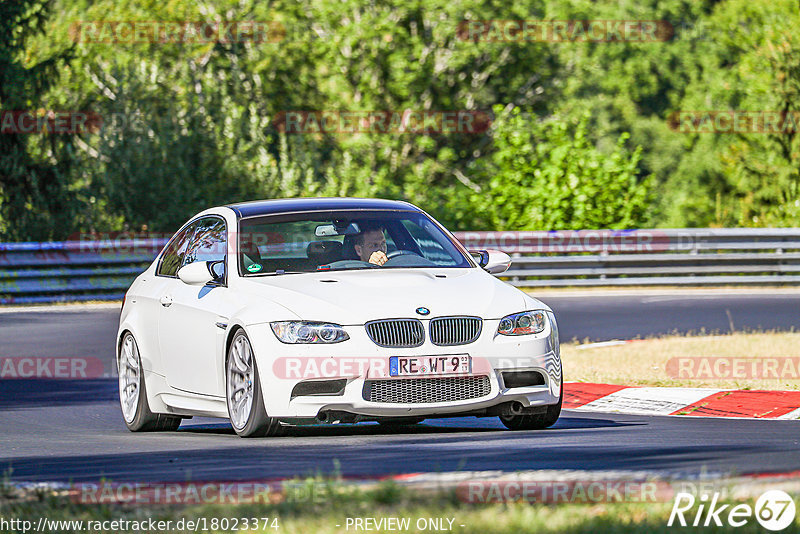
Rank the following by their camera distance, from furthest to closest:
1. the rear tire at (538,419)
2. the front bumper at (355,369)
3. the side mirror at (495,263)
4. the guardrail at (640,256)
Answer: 1. the guardrail at (640,256)
2. the side mirror at (495,263)
3. the rear tire at (538,419)
4. the front bumper at (355,369)

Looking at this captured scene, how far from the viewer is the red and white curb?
37.3 ft

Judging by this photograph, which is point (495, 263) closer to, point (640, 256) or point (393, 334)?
point (393, 334)

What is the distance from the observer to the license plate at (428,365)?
9.38 meters

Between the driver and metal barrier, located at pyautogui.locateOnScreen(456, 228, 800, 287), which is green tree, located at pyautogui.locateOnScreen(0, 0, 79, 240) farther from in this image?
the driver

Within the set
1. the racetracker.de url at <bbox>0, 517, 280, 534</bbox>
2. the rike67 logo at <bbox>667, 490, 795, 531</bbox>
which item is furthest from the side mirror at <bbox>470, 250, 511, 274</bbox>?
the racetracker.de url at <bbox>0, 517, 280, 534</bbox>

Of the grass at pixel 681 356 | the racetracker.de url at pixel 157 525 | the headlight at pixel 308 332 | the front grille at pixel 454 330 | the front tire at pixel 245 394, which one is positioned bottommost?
the grass at pixel 681 356

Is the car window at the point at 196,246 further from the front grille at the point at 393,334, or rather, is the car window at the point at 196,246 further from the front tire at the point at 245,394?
the front grille at the point at 393,334

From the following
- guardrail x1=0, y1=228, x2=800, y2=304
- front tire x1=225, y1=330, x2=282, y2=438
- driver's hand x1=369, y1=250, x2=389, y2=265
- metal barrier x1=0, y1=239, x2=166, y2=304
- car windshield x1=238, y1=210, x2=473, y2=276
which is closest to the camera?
front tire x1=225, y1=330, x2=282, y2=438

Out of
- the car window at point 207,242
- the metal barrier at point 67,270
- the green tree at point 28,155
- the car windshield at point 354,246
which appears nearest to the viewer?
the car windshield at point 354,246

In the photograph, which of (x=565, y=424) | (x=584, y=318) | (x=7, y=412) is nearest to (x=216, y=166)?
(x=584, y=318)

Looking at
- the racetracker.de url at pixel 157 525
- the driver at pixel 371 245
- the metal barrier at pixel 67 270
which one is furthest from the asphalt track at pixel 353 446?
the metal barrier at pixel 67 270

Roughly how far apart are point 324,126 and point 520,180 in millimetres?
16332

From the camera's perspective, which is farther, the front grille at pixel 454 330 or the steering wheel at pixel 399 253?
the steering wheel at pixel 399 253

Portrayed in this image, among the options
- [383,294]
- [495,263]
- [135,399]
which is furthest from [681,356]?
[383,294]
